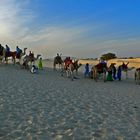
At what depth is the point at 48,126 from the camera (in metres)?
10.9

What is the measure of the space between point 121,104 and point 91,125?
518 centimetres

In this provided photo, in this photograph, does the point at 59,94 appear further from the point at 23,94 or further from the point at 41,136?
the point at 41,136

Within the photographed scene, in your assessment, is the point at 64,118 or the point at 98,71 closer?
the point at 64,118

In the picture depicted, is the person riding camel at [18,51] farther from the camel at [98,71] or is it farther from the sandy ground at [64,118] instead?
the sandy ground at [64,118]

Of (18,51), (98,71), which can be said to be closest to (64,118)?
(98,71)

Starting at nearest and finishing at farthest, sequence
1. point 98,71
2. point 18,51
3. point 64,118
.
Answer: point 64,118, point 98,71, point 18,51

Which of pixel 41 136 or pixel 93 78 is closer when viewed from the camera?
pixel 41 136

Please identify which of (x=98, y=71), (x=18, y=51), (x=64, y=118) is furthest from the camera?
(x=18, y=51)

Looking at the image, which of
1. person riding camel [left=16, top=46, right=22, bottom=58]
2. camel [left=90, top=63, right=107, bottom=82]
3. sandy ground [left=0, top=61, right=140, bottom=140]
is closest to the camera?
sandy ground [left=0, top=61, right=140, bottom=140]

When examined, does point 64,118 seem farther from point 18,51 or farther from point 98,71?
point 18,51

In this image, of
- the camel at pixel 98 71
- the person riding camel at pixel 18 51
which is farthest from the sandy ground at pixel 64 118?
the person riding camel at pixel 18 51

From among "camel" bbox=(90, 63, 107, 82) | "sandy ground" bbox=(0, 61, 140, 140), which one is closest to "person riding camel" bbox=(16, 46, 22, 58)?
"camel" bbox=(90, 63, 107, 82)

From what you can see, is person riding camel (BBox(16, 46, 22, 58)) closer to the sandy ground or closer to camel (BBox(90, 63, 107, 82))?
camel (BBox(90, 63, 107, 82))

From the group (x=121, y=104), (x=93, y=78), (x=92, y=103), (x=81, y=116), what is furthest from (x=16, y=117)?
(x=93, y=78)
